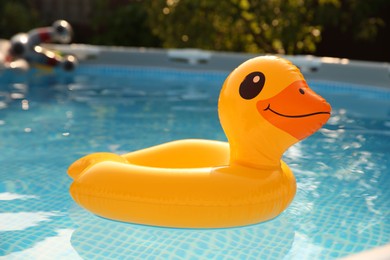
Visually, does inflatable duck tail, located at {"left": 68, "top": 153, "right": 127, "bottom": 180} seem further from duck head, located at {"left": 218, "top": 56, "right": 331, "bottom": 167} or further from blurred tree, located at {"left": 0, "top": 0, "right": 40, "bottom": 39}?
blurred tree, located at {"left": 0, "top": 0, "right": 40, "bottom": 39}

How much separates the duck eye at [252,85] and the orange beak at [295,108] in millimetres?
59

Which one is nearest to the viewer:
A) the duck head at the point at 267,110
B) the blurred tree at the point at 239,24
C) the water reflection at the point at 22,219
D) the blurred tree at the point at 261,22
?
the duck head at the point at 267,110

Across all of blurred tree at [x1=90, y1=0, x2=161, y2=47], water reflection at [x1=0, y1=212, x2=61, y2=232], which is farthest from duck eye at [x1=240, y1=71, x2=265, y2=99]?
blurred tree at [x1=90, y1=0, x2=161, y2=47]

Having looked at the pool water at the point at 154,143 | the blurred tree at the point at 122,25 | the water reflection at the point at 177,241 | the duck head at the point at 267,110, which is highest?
the duck head at the point at 267,110

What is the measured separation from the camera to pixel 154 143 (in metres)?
4.91

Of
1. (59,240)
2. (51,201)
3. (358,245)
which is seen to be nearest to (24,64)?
(51,201)

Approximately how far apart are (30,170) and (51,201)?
0.70 metres

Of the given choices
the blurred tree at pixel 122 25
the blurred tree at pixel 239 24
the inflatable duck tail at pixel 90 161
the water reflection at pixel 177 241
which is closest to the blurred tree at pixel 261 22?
the blurred tree at pixel 239 24

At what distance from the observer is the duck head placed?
271 cm

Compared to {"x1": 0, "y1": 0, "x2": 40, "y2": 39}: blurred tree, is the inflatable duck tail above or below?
above

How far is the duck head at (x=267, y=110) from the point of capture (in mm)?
2709

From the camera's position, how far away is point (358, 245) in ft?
9.27

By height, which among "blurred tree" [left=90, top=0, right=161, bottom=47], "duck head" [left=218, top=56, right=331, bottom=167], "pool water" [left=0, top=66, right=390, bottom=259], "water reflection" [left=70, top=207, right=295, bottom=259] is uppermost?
"duck head" [left=218, top=56, right=331, bottom=167]

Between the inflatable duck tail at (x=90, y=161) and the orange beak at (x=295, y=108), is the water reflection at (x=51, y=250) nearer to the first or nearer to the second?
the inflatable duck tail at (x=90, y=161)
